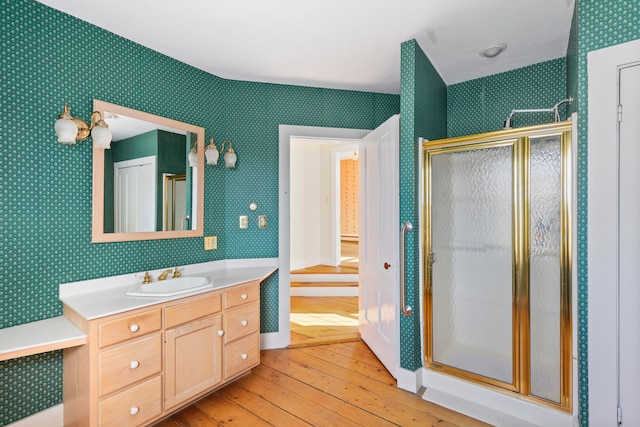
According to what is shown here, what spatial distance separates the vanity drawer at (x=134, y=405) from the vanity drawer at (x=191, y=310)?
0.32 m

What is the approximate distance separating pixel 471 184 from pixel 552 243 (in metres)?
0.62

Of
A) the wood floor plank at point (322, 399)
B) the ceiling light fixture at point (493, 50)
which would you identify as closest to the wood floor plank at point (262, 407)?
the wood floor plank at point (322, 399)

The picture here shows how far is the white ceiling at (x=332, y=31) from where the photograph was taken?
1.98 m

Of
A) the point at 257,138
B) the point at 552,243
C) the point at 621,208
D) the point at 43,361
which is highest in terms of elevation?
the point at 257,138

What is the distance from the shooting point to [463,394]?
7.38 ft

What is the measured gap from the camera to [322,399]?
2246mm

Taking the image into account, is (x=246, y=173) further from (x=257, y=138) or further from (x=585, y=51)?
(x=585, y=51)

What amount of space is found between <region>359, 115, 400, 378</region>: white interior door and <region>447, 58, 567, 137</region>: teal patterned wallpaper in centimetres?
92

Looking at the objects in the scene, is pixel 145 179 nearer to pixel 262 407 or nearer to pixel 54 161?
pixel 54 161

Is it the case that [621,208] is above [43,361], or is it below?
above

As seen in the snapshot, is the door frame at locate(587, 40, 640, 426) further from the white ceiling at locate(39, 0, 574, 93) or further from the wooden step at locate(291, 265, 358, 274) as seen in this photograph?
the wooden step at locate(291, 265, 358, 274)

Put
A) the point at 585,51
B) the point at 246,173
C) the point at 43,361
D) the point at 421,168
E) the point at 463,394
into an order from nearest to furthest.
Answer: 1. the point at 585,51
2. the point at 43,361
3. the point at 463,394
4. the point at 421,168
5. the point at 246,173

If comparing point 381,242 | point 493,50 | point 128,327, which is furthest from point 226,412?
point 493,50

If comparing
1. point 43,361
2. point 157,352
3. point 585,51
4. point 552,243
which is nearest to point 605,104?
point 585,51
